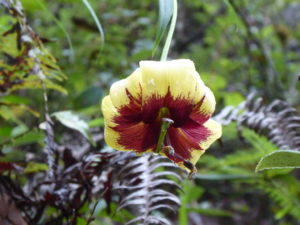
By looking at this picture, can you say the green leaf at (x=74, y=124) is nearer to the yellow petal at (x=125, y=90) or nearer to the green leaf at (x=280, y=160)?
the yellow petal at (x=125, y=90)

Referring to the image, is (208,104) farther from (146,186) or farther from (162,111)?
(146,186)

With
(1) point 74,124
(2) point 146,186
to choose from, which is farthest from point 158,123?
(1) point 74,124

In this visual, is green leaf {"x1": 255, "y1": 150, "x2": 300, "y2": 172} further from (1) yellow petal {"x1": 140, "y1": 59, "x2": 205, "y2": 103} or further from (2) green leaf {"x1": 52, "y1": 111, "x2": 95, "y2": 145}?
(2) green leaf {"x1": 52, "y1": 111, "x2": 95, "y2": 145}

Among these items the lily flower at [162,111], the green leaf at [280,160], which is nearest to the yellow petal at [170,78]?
the lily flower at [162,111]

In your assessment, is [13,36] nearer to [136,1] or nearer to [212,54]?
[136,1]

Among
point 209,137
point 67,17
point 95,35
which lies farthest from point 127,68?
point 209,137

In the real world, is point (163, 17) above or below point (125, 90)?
above

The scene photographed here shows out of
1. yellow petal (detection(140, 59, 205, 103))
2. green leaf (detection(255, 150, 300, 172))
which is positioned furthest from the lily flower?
green leaf (detection(255, 150, 300, 172))
